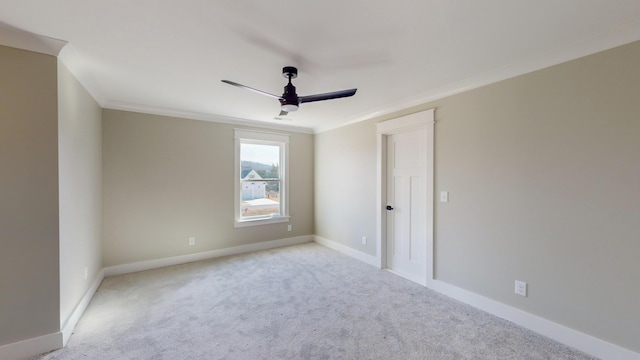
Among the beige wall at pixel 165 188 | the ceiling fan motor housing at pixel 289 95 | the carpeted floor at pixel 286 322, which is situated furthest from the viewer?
the beige wall at pixel 165 188

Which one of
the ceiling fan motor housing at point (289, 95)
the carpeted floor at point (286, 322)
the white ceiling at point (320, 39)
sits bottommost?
the carpeted floor at point (286, 322)

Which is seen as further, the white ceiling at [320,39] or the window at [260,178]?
the window at [260,178]

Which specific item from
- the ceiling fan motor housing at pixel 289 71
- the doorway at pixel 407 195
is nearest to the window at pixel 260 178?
the doorway at pixel 407 195

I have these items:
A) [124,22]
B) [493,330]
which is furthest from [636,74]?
[124,22]

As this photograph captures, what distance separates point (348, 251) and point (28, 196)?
392cm

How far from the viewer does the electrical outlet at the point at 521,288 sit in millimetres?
2357

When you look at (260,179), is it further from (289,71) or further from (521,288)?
(521,288)

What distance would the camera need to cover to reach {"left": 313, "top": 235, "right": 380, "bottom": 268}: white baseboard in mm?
4008

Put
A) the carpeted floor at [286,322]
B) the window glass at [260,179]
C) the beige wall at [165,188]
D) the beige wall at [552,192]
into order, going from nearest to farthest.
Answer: the beige wall at [552,192], the carpeted floor at [286,322], the beige wall at [165,188], the window glass at [260,179]

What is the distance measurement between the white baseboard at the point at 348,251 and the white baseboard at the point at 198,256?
0.35m

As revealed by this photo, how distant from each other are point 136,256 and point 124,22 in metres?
3.27

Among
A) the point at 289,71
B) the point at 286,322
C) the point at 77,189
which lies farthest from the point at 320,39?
the point at 77,189

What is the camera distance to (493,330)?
2295 millimetres

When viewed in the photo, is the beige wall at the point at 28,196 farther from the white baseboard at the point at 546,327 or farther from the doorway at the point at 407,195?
the white baseboard at the point at 546,327
